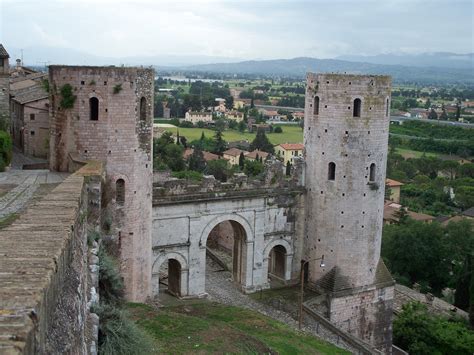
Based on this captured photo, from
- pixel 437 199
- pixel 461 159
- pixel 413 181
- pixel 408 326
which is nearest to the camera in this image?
pixel 408 326

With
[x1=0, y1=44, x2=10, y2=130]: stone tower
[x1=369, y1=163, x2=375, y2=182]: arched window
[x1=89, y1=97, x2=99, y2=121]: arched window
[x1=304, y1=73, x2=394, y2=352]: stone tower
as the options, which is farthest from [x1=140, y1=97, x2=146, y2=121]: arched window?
[x1=0, y1=44, x2=10, y2=130]: stone tower

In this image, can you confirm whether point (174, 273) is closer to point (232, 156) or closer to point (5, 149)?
point (5, 149)

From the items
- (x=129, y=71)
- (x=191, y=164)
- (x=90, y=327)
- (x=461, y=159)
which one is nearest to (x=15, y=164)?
(x=129, y=71)

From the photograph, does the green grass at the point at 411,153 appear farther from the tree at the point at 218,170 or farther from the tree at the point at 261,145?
the tree at the point at 218,170

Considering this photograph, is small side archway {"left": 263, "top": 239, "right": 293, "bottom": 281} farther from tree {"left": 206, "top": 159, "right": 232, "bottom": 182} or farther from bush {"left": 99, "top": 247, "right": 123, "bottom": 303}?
tree {"left": 206, "top": 159, "right": 232, "bottom": 182}

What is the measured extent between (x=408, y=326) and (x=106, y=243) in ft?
53.1

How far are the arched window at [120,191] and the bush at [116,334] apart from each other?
25.4ft

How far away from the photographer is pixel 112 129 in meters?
18.3

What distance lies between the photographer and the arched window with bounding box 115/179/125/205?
1895cm

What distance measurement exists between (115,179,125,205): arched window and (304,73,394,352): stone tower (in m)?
9.57

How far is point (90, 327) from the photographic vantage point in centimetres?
855

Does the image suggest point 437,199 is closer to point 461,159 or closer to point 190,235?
point 461,159

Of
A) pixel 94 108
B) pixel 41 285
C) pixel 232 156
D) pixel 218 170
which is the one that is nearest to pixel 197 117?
pixel 232 156

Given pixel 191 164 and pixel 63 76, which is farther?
pixel 191 164
